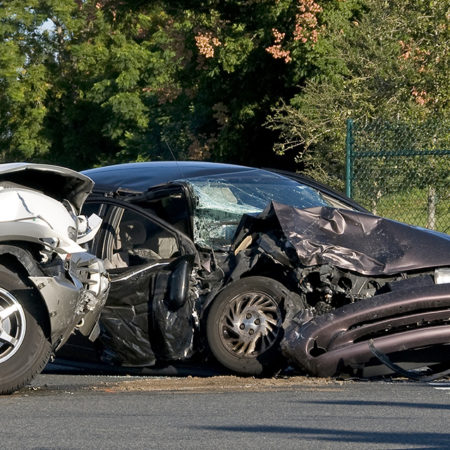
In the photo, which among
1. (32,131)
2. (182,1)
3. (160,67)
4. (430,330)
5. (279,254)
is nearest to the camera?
(430,330)

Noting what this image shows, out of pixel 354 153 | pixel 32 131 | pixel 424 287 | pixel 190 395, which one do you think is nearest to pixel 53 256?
pixel 190 395

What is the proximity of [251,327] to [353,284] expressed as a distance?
797 mm

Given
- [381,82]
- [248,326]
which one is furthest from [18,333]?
[381,82]

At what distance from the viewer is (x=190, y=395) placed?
315 inches

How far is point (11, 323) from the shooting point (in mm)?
7930

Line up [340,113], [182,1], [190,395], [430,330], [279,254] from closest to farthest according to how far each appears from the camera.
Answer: [190,395]
[430,330]
[279,254]
[340,113]
[182,1]

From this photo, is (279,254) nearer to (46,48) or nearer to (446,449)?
(446,449)

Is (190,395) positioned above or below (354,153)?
below

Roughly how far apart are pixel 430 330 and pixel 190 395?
1719mm

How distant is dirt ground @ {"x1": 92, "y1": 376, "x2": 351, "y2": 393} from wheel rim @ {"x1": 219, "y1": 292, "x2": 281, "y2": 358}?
234 millimetres

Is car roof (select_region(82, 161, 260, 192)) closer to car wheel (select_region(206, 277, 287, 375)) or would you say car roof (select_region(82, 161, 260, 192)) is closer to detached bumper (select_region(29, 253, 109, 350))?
car wheel (select_region(206, 277, 287, 375))

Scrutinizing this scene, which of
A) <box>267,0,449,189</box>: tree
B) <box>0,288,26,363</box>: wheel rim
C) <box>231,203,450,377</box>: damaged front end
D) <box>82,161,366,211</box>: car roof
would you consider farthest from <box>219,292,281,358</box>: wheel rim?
<box>267,0,449,189</box>: tree

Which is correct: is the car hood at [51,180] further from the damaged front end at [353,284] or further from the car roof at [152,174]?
the car roof at [152,174]

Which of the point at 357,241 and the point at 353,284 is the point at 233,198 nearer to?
the point at 357,241
